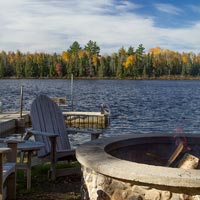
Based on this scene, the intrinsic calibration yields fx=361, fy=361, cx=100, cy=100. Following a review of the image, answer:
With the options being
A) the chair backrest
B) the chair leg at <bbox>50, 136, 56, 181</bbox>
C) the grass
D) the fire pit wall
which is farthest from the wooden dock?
the fire pit wall

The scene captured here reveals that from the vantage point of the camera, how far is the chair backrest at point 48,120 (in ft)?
17.8

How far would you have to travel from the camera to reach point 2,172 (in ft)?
11.4

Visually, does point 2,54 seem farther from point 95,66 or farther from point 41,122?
point 41,122

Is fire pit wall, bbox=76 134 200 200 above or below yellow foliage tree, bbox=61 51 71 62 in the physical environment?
below

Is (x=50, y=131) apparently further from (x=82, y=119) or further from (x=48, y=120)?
(x=82, y=119)

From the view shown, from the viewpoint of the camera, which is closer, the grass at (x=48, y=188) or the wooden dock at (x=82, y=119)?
the grass at (x=48, y=188)

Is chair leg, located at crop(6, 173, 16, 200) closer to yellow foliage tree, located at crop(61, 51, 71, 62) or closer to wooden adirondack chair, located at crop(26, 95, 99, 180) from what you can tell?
wooden adirondack chair, located at crop(26, 95, 99, 180)

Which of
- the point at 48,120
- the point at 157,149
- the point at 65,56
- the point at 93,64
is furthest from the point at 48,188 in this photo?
the point at 65,56

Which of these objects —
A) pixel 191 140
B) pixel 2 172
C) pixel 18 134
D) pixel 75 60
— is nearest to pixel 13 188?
pixel 2 172

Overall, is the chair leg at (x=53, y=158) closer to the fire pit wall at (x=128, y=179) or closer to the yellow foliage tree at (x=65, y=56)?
the fire pit wall at (x=128, y=179)

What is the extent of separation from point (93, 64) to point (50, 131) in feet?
307

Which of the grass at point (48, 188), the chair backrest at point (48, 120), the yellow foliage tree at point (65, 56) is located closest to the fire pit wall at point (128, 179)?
the grass at point (48, 188)

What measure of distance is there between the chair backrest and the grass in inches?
19.4

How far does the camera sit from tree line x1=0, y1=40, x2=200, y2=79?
97875mm
